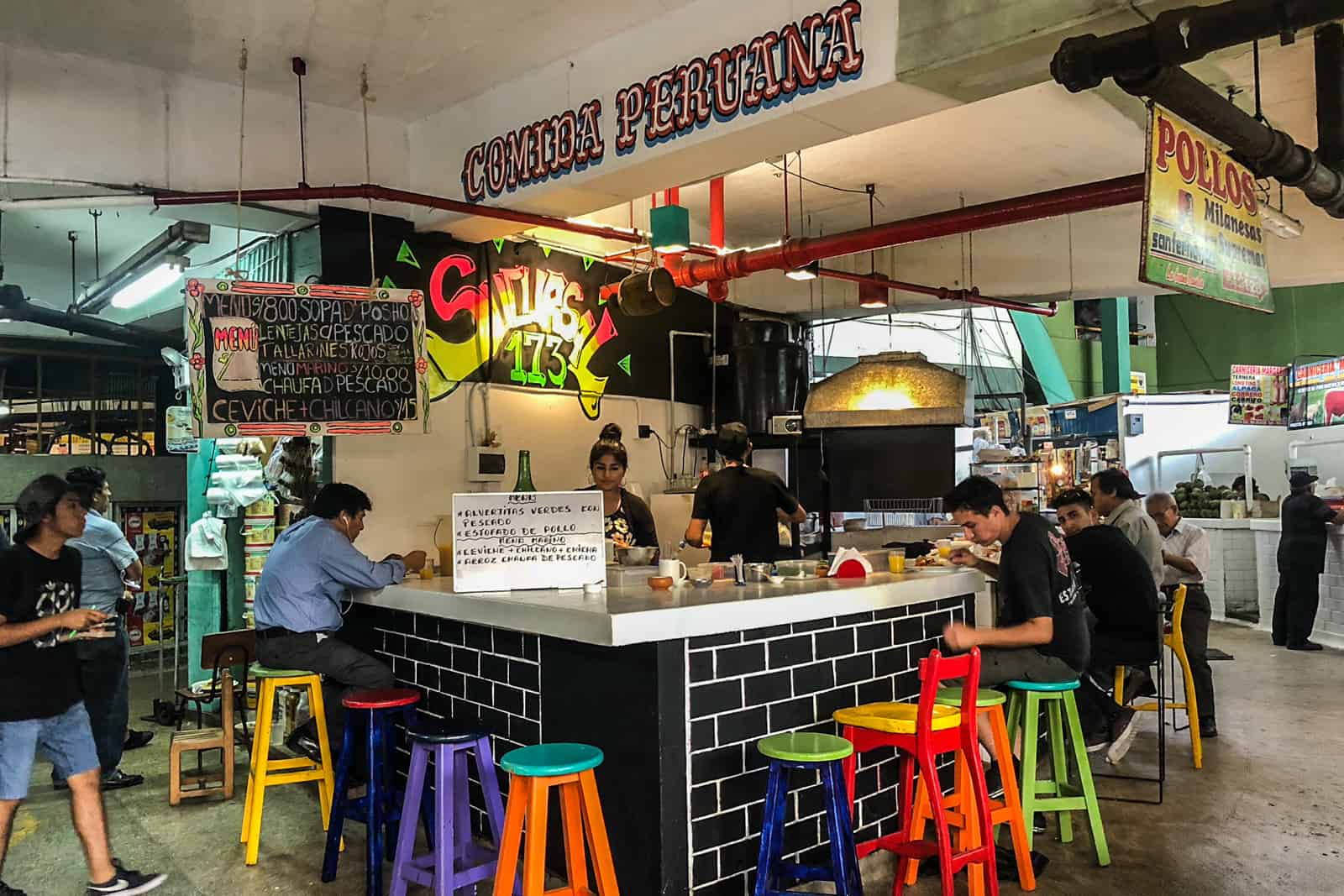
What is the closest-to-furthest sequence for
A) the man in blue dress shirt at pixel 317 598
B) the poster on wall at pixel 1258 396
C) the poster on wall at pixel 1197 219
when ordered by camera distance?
the poster on wall at pixel 1197 219
the man in blue dress shirt at pixel 317 598
the poster on wall at pixel 1258 396

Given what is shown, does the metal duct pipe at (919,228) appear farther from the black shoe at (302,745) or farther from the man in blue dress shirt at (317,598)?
the black shoe at (302,745)

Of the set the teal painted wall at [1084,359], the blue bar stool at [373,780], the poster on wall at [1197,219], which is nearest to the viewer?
the blue bar stool at [373,780]

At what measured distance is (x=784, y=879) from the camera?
10.7 feet

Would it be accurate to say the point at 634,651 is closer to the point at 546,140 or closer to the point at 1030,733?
the point at 1030,733

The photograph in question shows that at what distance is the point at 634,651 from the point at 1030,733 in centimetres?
169

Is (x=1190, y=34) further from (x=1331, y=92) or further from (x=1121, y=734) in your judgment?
(x=1121, y=734)

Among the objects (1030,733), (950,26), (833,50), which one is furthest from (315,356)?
(1030,733)

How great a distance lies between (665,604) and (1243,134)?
2.88m

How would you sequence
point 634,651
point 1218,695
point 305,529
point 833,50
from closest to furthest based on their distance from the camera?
point 634,651 < point 833,50 < point 305,529 < point 1218,695

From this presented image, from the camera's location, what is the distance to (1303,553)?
9.23 meters

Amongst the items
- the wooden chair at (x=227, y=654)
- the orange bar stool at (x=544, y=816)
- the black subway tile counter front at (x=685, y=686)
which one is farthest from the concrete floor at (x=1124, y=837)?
the orange bar stool at (x=544, y=816)

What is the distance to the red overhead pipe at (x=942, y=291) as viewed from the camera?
25.1 feet

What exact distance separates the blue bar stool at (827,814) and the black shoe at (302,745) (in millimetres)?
2181

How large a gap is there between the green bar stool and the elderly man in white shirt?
2.01 meters
